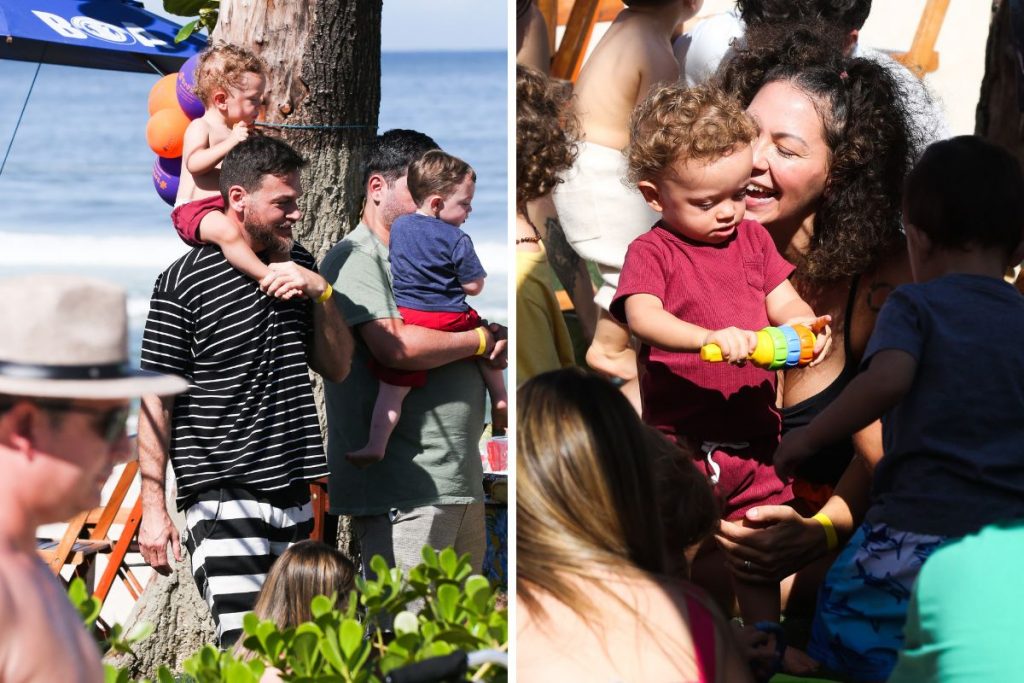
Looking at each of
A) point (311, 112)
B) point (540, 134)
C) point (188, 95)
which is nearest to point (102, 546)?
point (188, 95)

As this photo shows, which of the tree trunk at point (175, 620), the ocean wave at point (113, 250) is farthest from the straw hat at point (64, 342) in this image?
the ocean wave at point (113, 250)

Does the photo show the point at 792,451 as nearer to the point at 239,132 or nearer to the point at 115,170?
the point at 239,132

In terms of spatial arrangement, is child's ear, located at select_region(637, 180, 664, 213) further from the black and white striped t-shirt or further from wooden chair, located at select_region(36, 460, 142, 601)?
wooden chair, located at select_region(36, 460, 142, 601)

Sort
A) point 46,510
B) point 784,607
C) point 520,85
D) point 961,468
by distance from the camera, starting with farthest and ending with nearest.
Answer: point 784,607, point 520,85, point 961,468, point 46,510

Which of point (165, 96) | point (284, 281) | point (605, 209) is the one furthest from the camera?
point (165, 96)

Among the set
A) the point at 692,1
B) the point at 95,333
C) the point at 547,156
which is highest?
the point at 692,1

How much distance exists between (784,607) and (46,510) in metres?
1.54

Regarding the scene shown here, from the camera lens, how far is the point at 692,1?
2674 mm

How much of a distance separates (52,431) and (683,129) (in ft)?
4.02

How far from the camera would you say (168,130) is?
4.72 metres

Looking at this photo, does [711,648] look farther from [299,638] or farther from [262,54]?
→ [262,54]

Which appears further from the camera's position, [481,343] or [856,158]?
[481,343]

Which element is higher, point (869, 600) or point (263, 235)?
point (263, 235)

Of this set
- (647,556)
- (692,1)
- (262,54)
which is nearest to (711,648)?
(647,556)
